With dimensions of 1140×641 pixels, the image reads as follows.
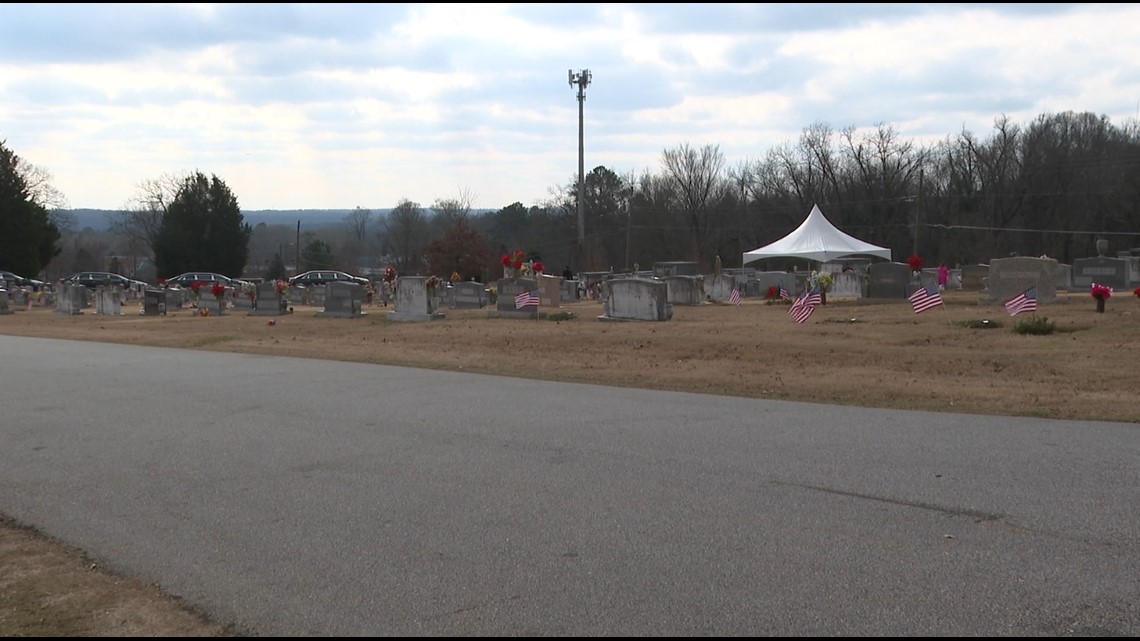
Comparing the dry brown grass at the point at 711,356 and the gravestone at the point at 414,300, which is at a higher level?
the gravestone at the point at 414,300

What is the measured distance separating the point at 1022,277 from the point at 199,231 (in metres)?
60.7

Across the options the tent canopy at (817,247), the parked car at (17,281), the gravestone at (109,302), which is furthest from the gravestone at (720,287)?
the parked car at (17,281)

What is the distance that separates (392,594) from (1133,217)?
6419cm

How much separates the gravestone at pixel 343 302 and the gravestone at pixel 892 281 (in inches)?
643

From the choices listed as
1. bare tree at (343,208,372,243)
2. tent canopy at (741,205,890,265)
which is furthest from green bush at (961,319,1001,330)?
bare tree at (343,208,372,243)

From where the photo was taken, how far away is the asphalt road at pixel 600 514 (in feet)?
14.6

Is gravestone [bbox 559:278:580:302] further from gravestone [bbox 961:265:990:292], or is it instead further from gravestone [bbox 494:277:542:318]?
gravestone [bbox 961:265:990:292]

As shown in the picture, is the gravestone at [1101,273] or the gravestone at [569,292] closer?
the gravestone at [1101,273]

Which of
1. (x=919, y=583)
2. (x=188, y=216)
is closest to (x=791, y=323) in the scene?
(x=919, y=583)

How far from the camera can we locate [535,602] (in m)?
4.57

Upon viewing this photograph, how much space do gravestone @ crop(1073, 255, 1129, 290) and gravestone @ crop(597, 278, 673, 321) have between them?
1729 cm

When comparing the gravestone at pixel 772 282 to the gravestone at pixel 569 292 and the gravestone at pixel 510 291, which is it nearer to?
the gravestone at pixel 569 292

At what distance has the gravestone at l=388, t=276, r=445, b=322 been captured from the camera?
27.4 m

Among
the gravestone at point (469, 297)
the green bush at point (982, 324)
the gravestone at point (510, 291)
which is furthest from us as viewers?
the gravestone at point (469, 297)
